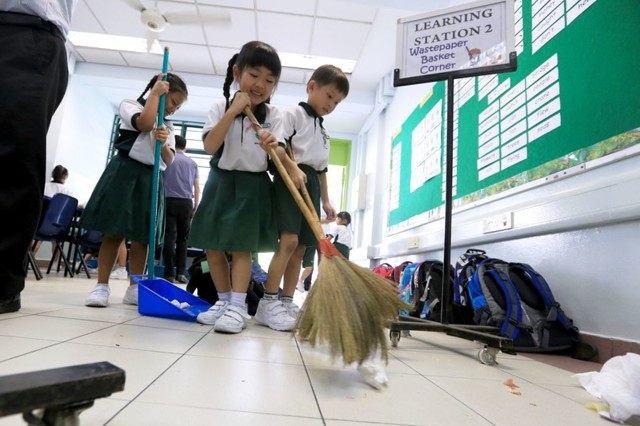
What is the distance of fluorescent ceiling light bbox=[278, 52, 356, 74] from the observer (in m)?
4.78

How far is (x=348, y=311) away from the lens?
35.6 inches

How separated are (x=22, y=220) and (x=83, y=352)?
642 millimetres

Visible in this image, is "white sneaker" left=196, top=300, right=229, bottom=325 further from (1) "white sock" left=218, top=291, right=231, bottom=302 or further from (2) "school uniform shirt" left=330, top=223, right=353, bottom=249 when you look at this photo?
(2) "school uniform shirt" left=330, top=223, right=353, bottom=249

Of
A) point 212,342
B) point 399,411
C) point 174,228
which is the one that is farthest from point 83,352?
point 174,228

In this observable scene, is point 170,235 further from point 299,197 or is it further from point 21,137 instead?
point 299,197

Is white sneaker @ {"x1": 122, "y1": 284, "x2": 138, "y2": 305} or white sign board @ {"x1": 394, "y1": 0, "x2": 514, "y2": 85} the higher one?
white sign board @ {"x1": 394, "y1": 0, "x2": 514, "y2": 85}

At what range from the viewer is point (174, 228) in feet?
12.3

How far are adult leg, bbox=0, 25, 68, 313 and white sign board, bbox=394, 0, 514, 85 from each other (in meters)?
1.42

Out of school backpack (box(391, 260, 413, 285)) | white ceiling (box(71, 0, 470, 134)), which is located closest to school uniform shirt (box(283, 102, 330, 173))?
school backpack (box(391, 260, 413, 285))

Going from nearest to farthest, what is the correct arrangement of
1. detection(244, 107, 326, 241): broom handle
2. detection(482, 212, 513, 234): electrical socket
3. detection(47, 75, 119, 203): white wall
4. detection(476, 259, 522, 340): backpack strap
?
detection(244, 107, 326, 241): broom handle < detection(476, 259, 522, 340): backpack strap < detection(482, 212, 513, 234): electrical socket < detection(47, 75, 119, 203): white wall

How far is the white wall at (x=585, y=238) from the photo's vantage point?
142 cm

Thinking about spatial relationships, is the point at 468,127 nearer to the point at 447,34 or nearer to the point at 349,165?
the point at 447,34

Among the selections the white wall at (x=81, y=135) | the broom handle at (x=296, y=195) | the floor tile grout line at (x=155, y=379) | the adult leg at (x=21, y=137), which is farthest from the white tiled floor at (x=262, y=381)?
the white wall at (x=81, y=135)

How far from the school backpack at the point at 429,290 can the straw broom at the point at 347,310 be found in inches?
48.0
